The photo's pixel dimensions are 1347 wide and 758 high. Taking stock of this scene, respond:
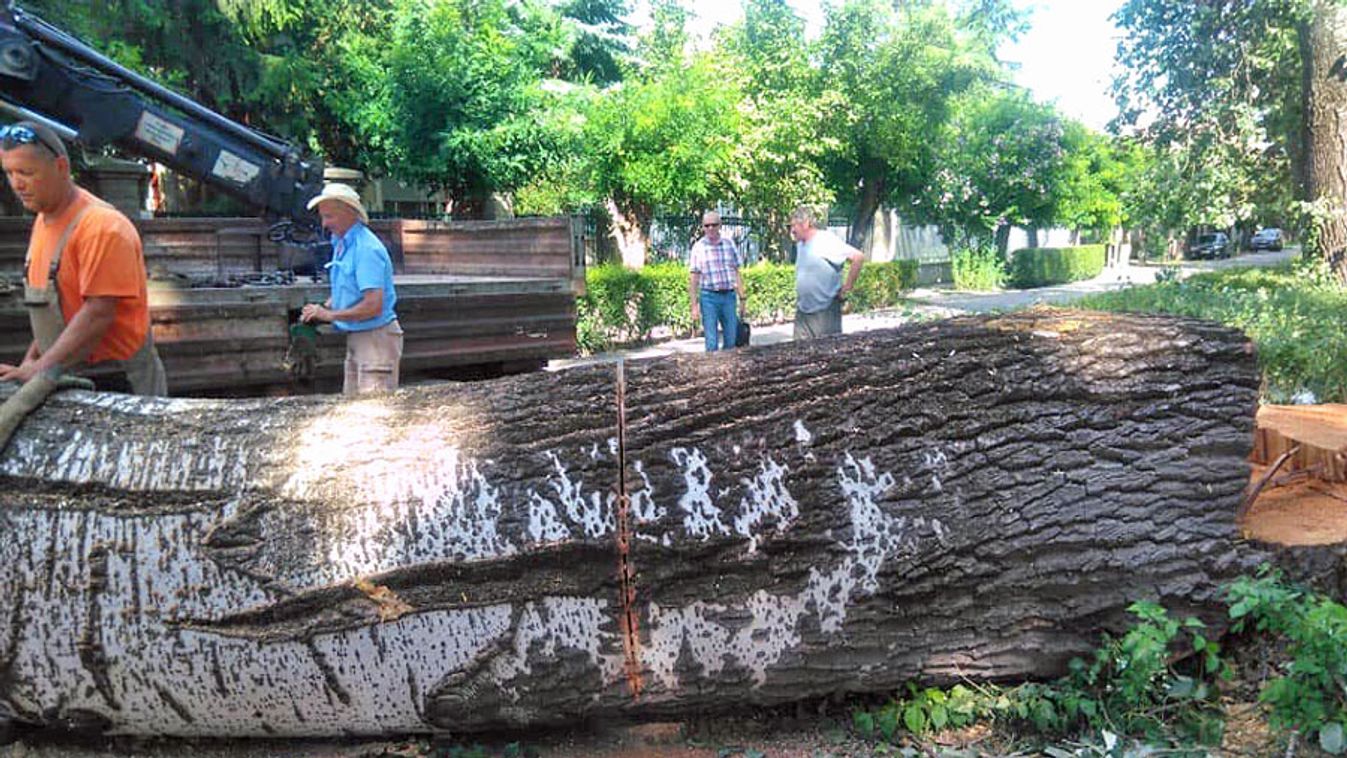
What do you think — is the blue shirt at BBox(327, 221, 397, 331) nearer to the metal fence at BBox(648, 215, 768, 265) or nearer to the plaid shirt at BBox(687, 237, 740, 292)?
the plaid shirt at BBox(687, 237, 740, 292)

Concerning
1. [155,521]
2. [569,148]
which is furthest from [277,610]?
[569,148]

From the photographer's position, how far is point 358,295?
477 centimetres

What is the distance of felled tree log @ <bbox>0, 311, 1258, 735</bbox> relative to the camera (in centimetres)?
272

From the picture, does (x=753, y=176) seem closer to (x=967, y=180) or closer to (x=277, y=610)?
(x=967, y=180)

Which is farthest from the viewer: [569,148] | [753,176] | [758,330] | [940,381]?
[753,176]

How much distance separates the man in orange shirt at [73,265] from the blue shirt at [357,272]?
96 cm

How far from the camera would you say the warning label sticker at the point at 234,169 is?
22.1ft

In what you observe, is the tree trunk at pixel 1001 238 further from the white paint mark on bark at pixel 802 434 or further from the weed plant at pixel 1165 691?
the white paint mark on bark at pixel 802 434

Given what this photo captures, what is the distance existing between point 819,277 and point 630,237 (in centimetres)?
1035

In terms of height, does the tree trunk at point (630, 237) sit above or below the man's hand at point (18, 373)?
above

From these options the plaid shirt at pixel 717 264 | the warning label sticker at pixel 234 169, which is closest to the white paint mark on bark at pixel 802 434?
the warning label sticker at pixel 234 169

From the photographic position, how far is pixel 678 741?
3.05 metres

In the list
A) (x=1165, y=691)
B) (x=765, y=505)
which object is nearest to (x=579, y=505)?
(x=765, y=505)

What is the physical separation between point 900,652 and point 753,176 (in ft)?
53.7
